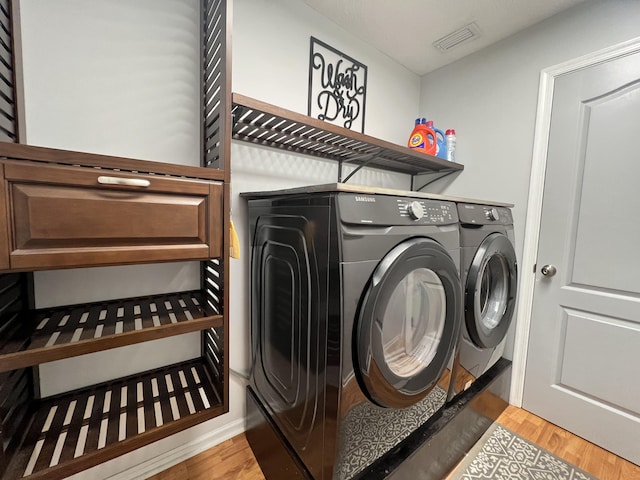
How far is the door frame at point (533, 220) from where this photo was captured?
5.23 ft

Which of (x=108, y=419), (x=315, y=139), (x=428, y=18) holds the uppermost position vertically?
(x=428, y=18)

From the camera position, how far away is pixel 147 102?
110 cm

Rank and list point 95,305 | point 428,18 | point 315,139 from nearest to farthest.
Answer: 1. point 95,305
2. point 315,139
3. point 428,18

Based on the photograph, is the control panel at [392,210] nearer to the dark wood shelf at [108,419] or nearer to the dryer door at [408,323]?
Result: the dryer door at [408,323]

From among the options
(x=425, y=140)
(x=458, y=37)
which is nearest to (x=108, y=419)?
(x=425, y=140)

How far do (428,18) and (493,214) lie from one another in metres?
1.21

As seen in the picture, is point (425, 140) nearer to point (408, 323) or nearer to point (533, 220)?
point (533, 220)

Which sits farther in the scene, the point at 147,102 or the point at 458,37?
the point at 458,37

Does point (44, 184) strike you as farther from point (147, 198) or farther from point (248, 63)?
point (248, 63)

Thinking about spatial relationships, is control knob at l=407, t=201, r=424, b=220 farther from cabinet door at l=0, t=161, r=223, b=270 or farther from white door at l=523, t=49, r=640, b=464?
white door at l=523, t=49, r=640, b=464

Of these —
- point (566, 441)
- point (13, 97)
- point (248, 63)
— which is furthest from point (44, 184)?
point (566, 441)

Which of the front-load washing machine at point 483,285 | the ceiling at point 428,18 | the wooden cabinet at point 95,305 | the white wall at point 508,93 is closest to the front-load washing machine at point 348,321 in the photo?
the front-load washing machine at point 483,285

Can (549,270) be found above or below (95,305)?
above

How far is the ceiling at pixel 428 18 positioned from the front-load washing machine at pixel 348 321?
1.18 metres
